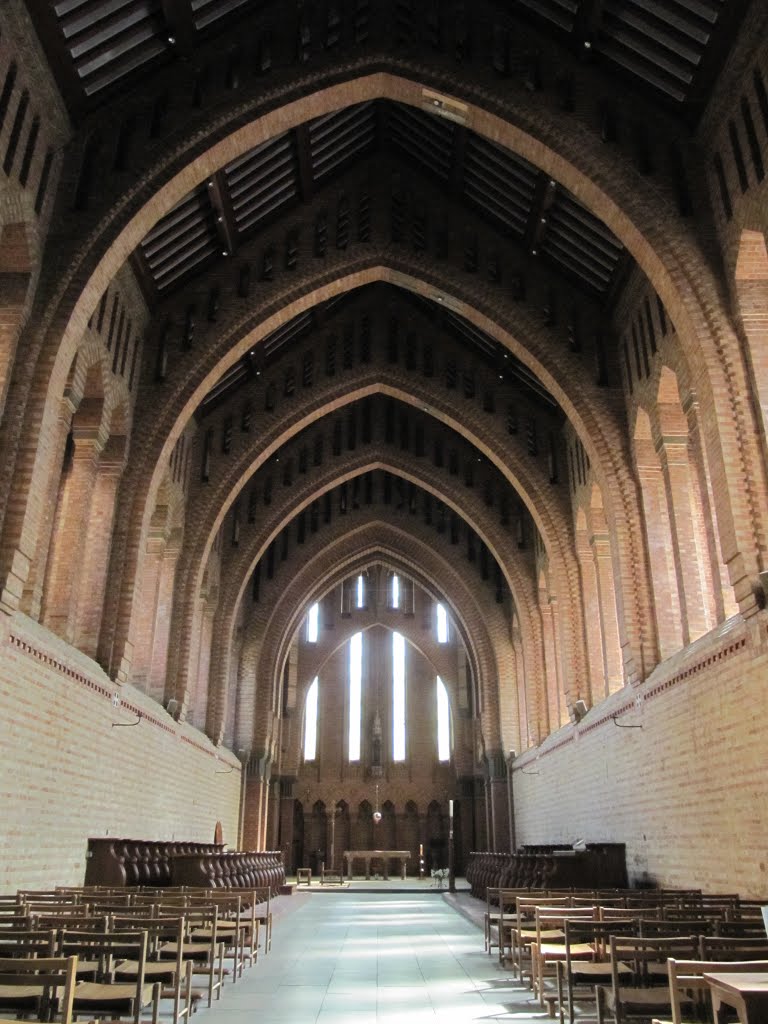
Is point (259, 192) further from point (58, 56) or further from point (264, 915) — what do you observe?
point (264, 915)

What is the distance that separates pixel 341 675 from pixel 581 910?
33.2 meters

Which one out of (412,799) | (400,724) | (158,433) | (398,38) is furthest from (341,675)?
(398,38)

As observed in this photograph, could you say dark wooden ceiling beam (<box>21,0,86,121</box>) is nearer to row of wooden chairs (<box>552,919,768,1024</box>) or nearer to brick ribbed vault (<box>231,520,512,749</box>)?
row of wooden chairs (<box>552,919,768,1024</box>)

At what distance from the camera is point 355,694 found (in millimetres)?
39500

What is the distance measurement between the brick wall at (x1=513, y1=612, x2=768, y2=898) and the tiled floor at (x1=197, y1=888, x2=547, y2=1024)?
301 centimetres

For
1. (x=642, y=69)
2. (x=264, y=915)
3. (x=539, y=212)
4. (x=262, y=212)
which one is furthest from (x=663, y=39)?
(x=264, y=915)

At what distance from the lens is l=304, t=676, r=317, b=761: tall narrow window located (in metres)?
38.6

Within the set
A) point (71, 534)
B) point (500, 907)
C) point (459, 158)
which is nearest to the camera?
point (500, 907)

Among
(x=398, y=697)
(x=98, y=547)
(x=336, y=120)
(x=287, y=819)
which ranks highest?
(x=336, y=120)

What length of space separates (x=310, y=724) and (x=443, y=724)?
5.94 meters

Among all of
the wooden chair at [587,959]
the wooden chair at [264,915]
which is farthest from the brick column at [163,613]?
the wooden chair at [587,959]

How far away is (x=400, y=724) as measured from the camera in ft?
128

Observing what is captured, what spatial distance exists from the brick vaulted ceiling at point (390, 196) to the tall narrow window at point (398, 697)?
16.7m

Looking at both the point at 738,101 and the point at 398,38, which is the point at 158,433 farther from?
the point at 738,101
